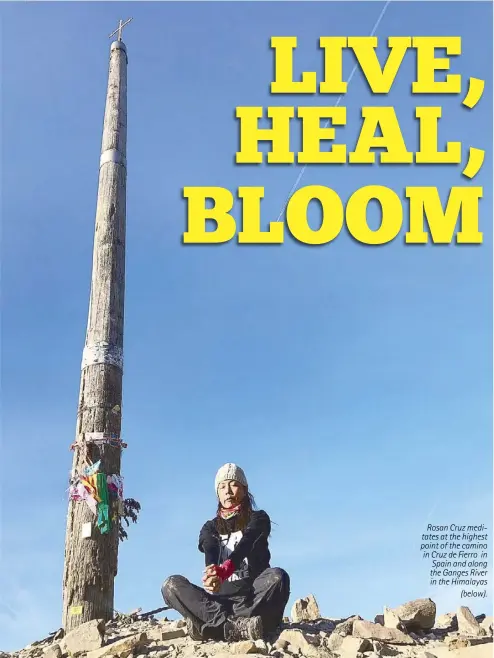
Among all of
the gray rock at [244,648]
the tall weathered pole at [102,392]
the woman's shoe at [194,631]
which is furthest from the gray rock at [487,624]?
Answer: the tall weathered pole at [102,392]

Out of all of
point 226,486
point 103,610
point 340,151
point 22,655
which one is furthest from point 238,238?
point 22,655

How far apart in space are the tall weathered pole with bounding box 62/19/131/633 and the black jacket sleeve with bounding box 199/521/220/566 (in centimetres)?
168

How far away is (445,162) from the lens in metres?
9.44

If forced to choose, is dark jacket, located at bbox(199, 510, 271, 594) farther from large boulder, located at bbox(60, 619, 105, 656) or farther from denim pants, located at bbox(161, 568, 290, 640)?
large boulder, located at bbox(60, 619, 105, 656)

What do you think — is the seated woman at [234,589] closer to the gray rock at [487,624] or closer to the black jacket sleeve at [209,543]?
the black jacket sleeve at [209,543]

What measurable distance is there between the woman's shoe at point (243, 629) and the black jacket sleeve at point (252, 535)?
19.9 inches

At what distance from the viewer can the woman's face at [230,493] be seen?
7539 millimetres

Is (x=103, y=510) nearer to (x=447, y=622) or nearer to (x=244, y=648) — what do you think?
(x=244, y=648)

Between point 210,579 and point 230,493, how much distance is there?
101cm

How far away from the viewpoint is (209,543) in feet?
23.6

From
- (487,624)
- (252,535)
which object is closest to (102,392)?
(252,535)

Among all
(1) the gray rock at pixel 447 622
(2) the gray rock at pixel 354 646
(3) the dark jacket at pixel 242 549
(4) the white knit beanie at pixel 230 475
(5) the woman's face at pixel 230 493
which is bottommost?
(1) the gray rock at pixel 447 622

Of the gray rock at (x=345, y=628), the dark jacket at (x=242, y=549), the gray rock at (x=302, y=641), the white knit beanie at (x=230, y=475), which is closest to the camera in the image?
the gray rock at (x=302, y=641)

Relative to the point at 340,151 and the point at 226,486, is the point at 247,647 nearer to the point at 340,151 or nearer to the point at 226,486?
the point at 226,486
